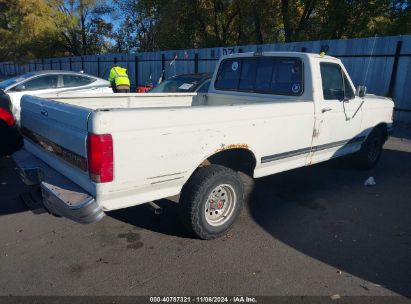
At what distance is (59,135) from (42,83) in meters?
6.75

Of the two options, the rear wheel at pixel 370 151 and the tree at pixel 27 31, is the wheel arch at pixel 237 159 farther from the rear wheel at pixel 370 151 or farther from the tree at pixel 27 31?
the tree at pixel 27 31

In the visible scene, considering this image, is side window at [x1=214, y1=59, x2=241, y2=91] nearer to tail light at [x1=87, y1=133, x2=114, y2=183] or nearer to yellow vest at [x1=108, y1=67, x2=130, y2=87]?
tail light at [x1=87, y1=133, x2=114, y2=183]

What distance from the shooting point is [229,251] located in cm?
371

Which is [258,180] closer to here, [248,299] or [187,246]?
[187,246]

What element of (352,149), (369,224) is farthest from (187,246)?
(352,149)

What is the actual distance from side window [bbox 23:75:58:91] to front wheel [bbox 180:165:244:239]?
282 inches

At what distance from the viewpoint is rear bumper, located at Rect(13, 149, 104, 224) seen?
2.96 meters

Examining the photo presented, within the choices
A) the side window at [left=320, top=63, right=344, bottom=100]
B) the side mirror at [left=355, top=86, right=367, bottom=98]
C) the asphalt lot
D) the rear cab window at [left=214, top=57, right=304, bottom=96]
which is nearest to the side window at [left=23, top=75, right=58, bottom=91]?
the asphalt lot

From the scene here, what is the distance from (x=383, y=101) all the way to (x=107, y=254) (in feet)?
17.0

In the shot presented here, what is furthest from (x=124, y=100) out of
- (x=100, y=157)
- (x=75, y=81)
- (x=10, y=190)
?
(x=75, y=81)

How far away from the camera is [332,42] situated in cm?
1257

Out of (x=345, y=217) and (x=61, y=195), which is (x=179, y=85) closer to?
(x=345, y=217)

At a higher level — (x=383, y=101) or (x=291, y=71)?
(x=291, y=71)

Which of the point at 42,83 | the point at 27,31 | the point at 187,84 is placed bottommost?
the point at 42,83
